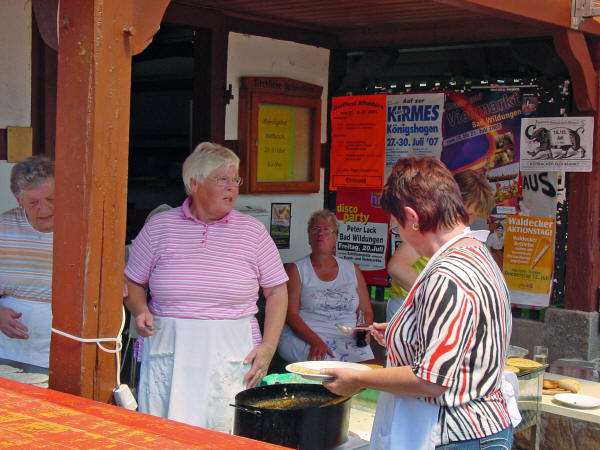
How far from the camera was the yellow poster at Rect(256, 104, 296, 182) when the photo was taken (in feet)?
21.7

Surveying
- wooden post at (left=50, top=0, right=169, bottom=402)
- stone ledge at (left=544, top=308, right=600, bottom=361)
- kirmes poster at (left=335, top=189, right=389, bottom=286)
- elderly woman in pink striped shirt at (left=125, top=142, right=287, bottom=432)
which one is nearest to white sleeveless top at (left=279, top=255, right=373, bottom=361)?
kirmes poster at (left=335, top=189, right=389, bottom=286)

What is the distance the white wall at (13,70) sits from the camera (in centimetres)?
491

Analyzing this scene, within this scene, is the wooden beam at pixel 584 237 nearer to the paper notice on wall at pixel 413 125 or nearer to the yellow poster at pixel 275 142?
the paper notice on wall at pixel 413 125

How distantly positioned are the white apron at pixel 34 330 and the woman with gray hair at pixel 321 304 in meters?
2.35

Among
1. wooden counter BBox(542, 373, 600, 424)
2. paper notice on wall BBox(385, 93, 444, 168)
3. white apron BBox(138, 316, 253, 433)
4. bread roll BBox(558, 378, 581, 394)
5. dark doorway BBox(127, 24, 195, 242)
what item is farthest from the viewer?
dark doorway BBox(127, 24, 195, 242)

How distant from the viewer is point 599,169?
6.37 meters

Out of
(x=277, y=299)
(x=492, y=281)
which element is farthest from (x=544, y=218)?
(x=492, y=281)

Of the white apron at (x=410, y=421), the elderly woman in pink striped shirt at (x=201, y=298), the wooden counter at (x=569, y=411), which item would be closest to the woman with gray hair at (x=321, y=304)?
the wooden counter at (x=569, y=411)

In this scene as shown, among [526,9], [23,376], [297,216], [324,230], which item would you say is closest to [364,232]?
[297,216]

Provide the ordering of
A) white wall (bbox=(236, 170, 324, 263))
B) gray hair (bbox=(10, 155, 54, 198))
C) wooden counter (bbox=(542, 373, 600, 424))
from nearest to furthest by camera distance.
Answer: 1. gray hair (bbox=(10, 155, 54, 198))
2. wooden counter (bbox=(542, 373, 600, 424))
3. white wall (bbox=(236, 170, 324, 263))

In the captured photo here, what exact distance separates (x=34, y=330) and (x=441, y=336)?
2083 millimetres

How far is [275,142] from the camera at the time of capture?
6738 millimetres

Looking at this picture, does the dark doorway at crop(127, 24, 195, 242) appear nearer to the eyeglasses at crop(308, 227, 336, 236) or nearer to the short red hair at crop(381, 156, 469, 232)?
the eyeglasses at crop(308, 227, 336, 236)

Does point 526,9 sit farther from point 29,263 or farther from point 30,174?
point 29,263
